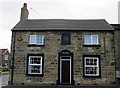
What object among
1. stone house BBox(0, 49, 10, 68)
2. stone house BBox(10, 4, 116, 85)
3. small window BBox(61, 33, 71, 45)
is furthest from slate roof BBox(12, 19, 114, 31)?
stone house BBox(0, 49, 10, 68)

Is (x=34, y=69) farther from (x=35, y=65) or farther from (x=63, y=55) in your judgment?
(x=63, y=55)

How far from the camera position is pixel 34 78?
18375 millimetres

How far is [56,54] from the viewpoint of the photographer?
1864 centimetres

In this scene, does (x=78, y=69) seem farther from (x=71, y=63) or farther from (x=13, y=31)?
(x=13, y=31)

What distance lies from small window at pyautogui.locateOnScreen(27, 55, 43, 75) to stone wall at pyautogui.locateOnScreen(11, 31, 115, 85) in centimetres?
39

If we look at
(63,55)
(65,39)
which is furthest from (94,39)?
(63,55)

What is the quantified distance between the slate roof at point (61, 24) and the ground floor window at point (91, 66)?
9.85 feet

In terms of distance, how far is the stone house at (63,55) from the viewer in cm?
1823

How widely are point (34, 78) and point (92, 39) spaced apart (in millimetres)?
6790

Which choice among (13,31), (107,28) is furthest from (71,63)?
(13,31)

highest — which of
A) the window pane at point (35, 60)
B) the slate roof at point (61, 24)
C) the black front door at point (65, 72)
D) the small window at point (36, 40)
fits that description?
the slate roof at point (61, 24)

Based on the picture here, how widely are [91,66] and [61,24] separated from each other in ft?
18.5

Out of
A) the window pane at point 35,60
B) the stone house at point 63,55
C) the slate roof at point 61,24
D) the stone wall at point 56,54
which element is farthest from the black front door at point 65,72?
the slate roof at point 61,24

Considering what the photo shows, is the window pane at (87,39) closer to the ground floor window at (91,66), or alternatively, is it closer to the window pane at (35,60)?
the ground floor window at (91,66)
